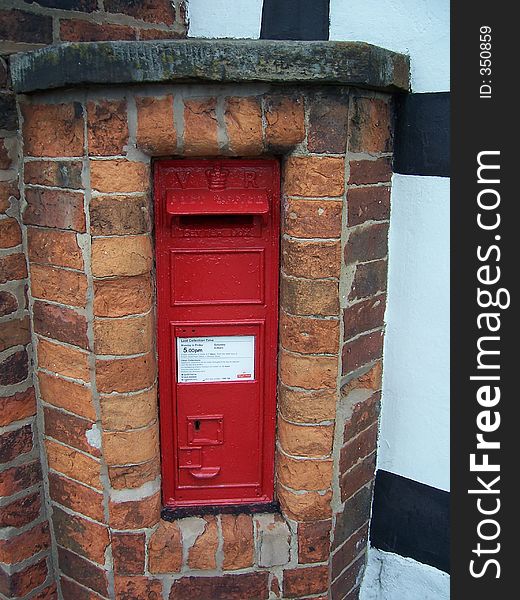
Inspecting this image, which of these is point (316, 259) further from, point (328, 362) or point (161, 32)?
point (161, 32)

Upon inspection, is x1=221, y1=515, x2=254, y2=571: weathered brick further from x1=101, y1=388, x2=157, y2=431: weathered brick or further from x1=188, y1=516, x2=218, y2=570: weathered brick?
x1=101, y1=388, x2=157, y2=431: weathered brick

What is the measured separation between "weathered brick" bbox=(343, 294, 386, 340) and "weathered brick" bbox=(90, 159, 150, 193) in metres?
0.71

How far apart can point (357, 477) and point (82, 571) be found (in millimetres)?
974

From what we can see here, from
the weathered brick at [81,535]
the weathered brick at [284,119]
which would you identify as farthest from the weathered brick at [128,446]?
the weathered brick at [284,119]

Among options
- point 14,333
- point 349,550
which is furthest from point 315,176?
point 349,550

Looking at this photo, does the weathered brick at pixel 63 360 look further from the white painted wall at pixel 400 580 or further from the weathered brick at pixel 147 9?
the white painted wall at pixel 400 580

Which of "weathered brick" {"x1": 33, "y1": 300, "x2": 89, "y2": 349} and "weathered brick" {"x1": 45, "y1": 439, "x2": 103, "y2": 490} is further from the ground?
"weathered brick" {"x1": 33, "y1": 300, "x2": 89, "y2": 349}

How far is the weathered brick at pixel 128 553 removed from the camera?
1.89m

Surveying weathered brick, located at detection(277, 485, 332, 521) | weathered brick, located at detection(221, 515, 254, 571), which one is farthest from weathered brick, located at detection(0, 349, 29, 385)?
weathered brick, located at detection(277, 485, 332, 521)

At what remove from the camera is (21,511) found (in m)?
1.94

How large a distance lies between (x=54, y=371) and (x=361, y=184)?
110 centimetres

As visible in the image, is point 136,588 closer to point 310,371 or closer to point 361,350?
point 310,371

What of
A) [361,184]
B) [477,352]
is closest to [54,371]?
[361,184]

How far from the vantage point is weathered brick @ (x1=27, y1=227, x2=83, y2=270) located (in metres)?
1.70
